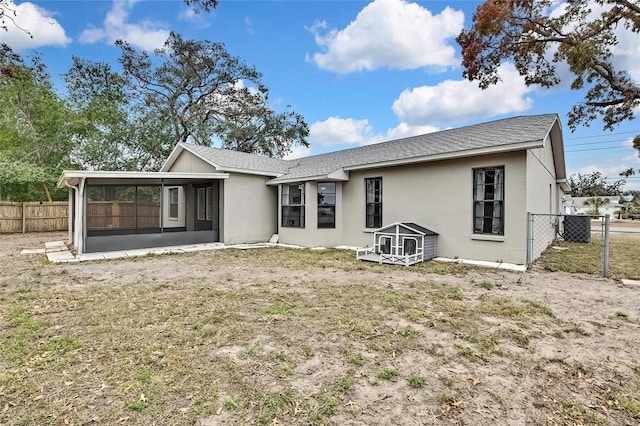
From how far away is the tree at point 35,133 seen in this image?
18203mm

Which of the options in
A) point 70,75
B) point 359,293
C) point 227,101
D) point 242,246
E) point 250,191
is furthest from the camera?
point 227,101

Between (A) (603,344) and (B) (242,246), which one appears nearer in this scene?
(A) (603,344)

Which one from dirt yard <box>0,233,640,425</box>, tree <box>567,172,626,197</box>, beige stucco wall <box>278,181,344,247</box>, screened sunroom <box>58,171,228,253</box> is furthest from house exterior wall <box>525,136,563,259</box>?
tree <box>567,172,626,197</box>

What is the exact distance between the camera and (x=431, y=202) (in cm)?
950

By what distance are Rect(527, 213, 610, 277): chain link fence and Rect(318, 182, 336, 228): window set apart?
593 centimetres

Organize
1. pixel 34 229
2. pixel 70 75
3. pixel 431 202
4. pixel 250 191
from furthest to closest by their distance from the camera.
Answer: pixel 70 75, pixel 34 229, pixel 250 191, pixel 431 202

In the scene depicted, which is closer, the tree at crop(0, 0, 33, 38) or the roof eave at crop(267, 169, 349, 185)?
the tree at crop(0, 0, 33, 38)

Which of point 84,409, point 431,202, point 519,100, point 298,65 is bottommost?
point 84,409

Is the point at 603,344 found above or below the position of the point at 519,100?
below

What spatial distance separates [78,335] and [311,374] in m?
2.80

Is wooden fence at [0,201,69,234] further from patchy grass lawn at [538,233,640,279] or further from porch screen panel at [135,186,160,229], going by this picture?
patchy grass lawn at [538,233,640,279]

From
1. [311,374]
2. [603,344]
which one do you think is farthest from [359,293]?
[603,344]

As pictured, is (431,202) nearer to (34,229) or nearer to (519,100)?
(519,100)

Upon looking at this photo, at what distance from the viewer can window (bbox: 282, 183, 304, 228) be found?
12172 mm
